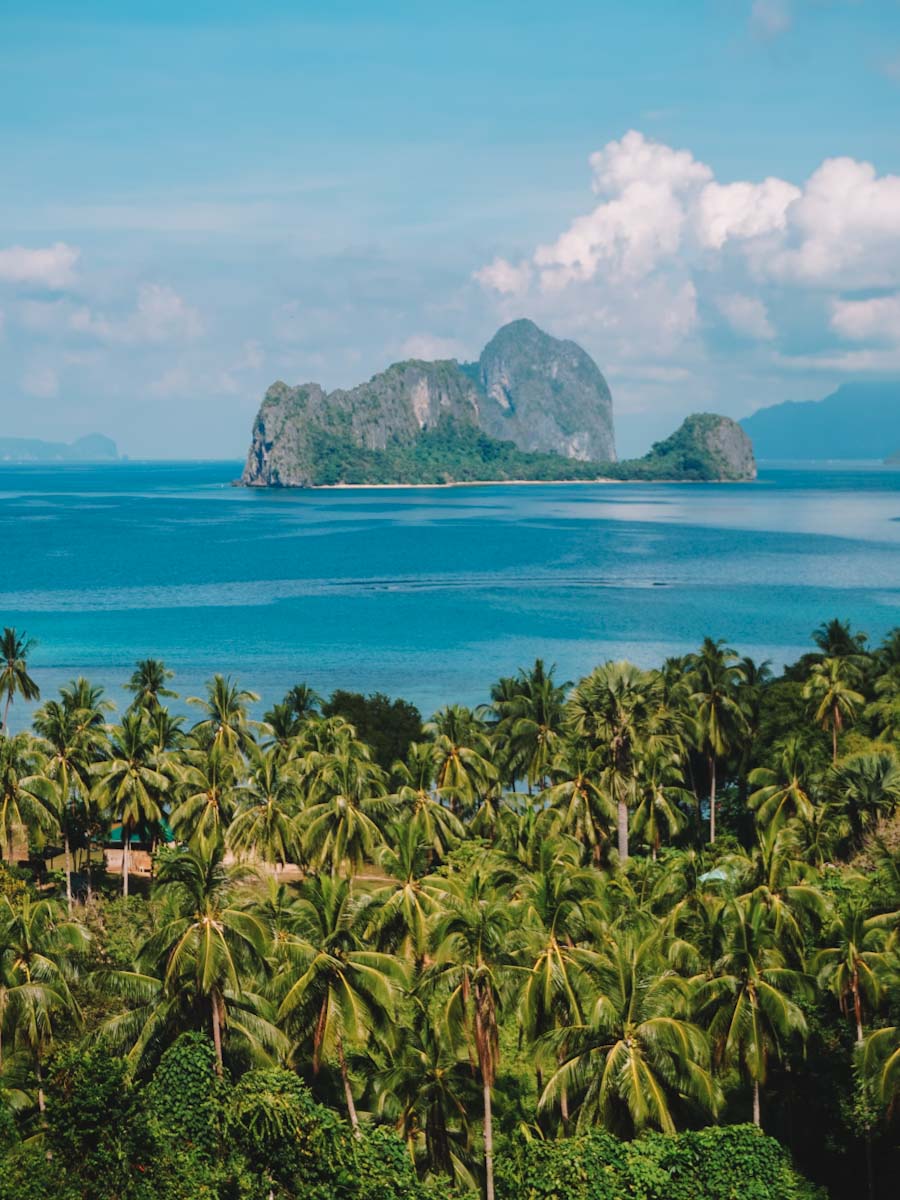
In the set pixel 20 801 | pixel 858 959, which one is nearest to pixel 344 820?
pixel 20 801

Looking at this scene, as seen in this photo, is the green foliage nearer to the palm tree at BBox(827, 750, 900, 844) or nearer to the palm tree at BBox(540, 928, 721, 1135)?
the palm tree at BBox(540, 928, 721, 1135)

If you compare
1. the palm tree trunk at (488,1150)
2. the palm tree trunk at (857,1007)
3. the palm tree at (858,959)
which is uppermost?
the palm tree at (858,959)

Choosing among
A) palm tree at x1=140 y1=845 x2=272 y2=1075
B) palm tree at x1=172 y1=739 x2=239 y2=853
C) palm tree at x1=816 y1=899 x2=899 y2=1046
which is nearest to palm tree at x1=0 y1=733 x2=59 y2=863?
palm tree at x1=172 y1=739 x2=239 y2=853

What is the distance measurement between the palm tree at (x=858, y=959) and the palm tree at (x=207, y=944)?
14843 millimetres

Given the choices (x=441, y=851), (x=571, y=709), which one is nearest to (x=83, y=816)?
(x=441, y=851)

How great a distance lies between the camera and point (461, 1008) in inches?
1196

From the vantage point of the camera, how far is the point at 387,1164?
26750 millimetres

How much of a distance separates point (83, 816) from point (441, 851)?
15.9 m

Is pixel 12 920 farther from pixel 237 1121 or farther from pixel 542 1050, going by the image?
pixel 542 1050

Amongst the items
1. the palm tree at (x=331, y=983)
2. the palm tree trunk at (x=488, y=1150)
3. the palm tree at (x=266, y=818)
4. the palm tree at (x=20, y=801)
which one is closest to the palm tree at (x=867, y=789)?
the palm tree at (x=266, y=818)

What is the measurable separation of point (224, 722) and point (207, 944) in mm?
29575

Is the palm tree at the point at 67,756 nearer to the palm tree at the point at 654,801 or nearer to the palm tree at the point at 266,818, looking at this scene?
the palm tree at the point at 266,818

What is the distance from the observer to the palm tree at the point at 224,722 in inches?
2317

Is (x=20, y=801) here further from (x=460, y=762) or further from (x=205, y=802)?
(x=460, y=762)
